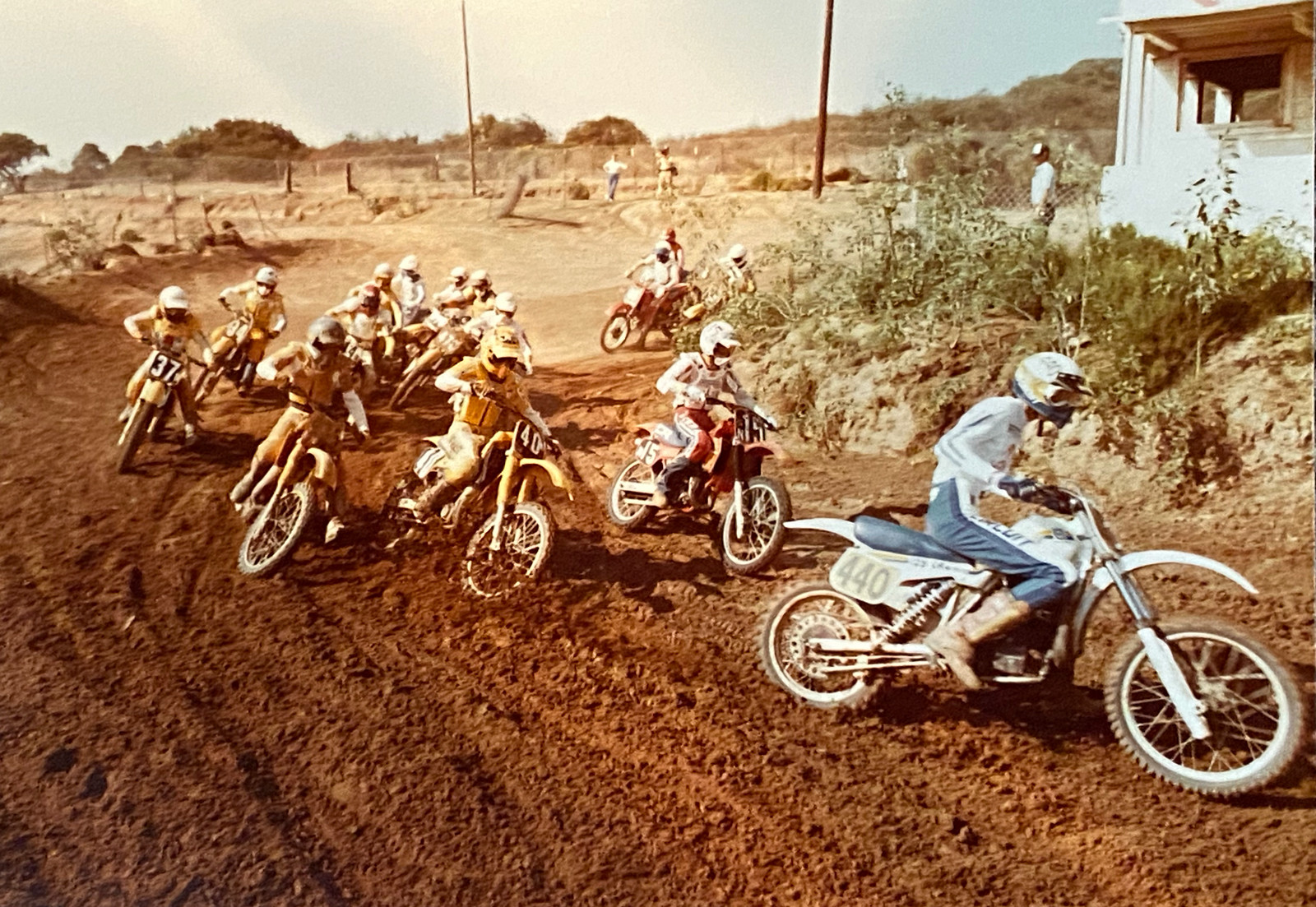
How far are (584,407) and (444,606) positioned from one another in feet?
3.82

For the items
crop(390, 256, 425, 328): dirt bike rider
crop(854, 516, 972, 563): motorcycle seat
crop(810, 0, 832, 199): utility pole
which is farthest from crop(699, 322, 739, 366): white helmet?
crop(390, 256, 425, 328): dirt bike rider

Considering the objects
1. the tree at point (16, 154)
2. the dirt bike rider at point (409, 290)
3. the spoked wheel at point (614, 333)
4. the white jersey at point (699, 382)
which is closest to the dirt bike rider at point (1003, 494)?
the white jersey at point (699, 382)

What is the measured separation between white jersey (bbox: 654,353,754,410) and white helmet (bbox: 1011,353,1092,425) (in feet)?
4.24

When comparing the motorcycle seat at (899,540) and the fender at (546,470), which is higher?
the fender at (546,470)

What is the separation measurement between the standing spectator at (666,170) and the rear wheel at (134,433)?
7.89 feet

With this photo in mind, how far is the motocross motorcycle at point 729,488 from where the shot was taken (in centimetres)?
412

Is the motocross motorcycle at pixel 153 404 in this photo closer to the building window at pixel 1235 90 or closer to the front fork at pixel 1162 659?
the front fork at pixel 1162 659

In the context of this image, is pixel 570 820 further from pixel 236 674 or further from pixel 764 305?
pixel 764 305

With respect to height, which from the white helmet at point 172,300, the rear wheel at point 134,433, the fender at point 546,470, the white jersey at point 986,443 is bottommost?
the fender at point 546,470

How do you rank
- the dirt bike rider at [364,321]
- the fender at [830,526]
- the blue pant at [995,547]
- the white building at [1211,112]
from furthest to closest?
1. the dirt bike rider at [364,321]
2. the fender at [830,526]
3. the white building at [1211,112]
4. the blue pant at [995,547]

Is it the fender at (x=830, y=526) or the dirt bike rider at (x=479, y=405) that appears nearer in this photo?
the fender at (x=830, y=526)

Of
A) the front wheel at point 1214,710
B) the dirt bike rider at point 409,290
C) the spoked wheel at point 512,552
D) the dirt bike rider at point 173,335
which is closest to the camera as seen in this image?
the front wheel at point 1214,710

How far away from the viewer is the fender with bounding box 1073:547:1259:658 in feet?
10.1

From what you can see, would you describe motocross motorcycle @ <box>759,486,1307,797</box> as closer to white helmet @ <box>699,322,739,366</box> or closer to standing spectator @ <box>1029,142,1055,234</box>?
white helmet @ <box>699,322,739,366</box>
